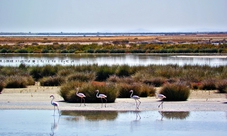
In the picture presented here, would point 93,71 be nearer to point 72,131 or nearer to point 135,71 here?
point 135,71

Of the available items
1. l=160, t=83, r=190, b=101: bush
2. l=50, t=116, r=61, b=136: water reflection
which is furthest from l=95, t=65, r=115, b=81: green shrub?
l=50, t=116, r=61, b=136: water reflection

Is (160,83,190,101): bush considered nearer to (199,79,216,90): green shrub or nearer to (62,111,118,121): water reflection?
(62,111,118,121): water reflection

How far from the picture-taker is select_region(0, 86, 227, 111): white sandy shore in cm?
2052

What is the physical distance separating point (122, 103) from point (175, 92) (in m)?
2.51

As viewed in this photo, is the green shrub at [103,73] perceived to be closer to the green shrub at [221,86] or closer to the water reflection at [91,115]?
the green shrub at [221,86]

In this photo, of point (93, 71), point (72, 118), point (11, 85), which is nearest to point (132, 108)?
point (72, 118)

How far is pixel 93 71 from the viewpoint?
108 feet

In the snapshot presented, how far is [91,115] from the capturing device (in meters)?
18.9

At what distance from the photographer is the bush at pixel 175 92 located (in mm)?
22344

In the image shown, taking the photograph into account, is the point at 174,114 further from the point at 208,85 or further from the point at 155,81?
the point at 155,81

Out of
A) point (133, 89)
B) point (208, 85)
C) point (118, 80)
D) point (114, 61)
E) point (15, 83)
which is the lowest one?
point (114, 61)

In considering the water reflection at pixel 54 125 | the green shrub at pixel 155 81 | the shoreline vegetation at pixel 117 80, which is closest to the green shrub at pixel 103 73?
the shoreline vegetation at pixel 117 80

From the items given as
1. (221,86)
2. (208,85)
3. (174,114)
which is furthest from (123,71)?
(174,114)

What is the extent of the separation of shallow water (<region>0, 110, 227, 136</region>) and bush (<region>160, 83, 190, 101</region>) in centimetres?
280
